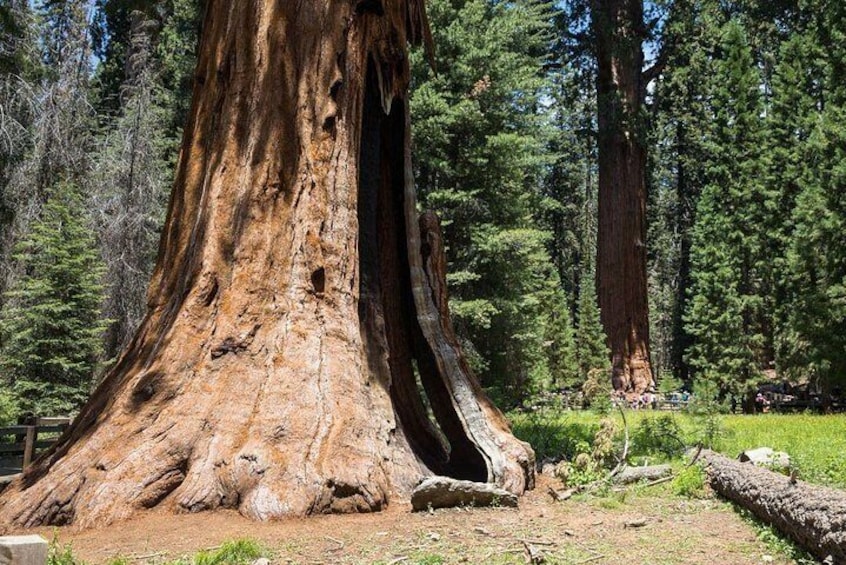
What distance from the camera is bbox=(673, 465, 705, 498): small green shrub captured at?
7.34 meters

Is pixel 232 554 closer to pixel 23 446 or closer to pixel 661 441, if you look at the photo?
pixel 661 441

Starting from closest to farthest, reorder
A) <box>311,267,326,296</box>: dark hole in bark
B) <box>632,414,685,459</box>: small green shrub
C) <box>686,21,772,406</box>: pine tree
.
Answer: <box>311,267,326,296</box>: dark hole in bark < <box>632,414,685,459</box>: small green shrub < <box>686,21,772,406</box>: pine tree

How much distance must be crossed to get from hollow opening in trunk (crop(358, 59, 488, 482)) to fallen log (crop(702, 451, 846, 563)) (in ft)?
7.86

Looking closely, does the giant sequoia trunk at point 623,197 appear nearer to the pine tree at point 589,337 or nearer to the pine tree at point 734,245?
the pine tree at point 734,245

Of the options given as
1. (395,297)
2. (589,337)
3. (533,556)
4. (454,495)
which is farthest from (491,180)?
(533,556)

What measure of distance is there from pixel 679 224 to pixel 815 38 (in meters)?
18.8

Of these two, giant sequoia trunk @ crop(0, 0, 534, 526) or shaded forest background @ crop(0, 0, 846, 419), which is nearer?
giant sequoia trunk @ crop(0, 0, 534, 526)

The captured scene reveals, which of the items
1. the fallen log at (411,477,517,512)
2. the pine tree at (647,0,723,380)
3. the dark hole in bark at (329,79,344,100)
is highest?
the pine tree at (647,0,723,380)

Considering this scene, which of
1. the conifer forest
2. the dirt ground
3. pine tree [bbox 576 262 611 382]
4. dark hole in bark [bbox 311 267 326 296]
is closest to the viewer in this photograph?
the dirt ground

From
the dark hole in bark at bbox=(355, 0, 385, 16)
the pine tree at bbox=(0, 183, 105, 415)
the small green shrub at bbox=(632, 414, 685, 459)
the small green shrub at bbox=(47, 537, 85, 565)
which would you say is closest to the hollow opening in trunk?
the dark hole in bark at bbox=(355, 0, 385, 16)

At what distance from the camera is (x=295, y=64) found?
7527mm

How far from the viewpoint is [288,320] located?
268 inches

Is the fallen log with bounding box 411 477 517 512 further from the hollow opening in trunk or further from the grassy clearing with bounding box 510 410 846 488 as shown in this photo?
the grassy clearing with bounding box 510 410 846 488

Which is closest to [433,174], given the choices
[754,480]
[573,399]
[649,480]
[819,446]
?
[573,399]
